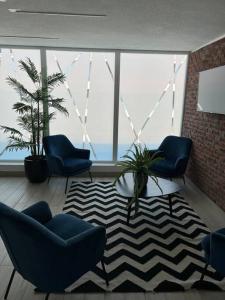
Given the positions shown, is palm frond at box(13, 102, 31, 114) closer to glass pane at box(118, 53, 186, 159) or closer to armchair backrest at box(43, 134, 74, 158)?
armchair backrest at box(43, 134, 74, 158)

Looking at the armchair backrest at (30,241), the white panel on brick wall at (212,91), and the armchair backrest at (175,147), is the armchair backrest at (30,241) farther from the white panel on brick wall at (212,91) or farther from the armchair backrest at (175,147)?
the armchair backrest at (175,147)

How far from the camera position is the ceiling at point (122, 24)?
2.37 meters

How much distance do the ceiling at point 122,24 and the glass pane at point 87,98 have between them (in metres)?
0.42

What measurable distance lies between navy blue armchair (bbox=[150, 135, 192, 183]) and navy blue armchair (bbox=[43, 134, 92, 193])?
4.07 feet

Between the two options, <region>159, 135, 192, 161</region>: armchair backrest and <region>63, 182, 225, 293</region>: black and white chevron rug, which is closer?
<region>63, 182, 225, 293</region>: black and white chevron rug

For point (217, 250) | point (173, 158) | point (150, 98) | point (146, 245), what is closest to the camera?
point (217, 250)

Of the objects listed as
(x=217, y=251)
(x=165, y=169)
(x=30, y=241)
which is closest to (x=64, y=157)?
(x=165, y=169)

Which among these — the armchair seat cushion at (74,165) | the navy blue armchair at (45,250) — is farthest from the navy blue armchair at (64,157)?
the navy blue armchair at (45,250)

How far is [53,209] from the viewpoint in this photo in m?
3.41

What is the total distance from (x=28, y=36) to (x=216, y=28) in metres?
2.70

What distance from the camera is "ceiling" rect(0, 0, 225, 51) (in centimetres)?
237

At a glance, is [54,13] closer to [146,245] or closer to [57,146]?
[57,146]

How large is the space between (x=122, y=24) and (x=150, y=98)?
2.24 m

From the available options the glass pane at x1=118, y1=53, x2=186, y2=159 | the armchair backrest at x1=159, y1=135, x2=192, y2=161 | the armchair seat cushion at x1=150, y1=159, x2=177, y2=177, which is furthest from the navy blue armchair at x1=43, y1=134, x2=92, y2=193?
the armchair backrest at x1=159, y1=135, x2=192, y2=161
